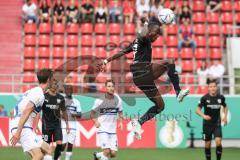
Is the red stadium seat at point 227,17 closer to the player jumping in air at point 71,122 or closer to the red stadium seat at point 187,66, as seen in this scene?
the red stadium seat at point 187,66

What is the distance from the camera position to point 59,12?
89.6 ft

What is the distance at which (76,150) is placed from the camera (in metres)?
20.8

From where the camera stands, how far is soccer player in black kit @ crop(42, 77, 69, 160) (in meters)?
15.7

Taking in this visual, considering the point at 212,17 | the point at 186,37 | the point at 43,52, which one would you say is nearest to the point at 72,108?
the point at 43,52

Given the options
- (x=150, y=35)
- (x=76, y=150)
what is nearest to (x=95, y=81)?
(x=76, y=150)

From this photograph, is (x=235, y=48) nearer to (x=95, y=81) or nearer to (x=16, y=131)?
(x=95, y=81)

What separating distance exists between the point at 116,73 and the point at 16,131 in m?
12.1

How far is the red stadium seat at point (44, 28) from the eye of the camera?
27188 mm

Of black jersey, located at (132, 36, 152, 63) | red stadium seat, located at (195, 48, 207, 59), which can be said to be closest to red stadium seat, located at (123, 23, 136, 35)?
red stadium seat, located at (195, 48, 207, 59)

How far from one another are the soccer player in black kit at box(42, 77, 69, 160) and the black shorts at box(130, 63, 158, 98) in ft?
11.6

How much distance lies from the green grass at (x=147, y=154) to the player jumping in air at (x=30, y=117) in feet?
18.9

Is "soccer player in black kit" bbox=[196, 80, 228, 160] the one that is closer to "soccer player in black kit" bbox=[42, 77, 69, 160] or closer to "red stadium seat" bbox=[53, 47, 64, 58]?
"soccer player in black kit" bbox=[42, 77, 69, 160]

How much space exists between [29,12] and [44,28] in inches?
37.9

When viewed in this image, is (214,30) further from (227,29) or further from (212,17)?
(212,17)
